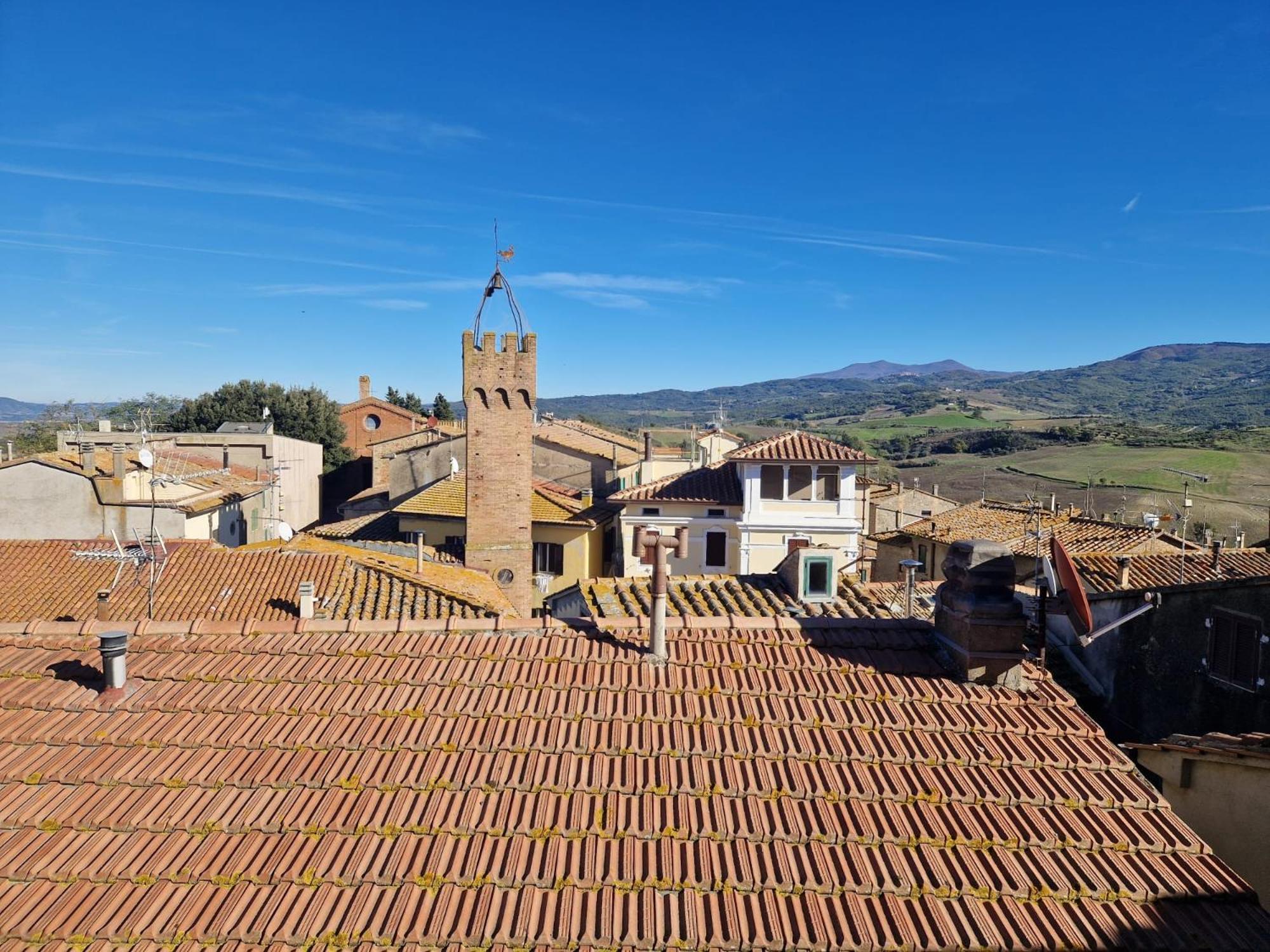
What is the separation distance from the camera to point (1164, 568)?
16.8 m

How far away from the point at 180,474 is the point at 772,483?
2026 centimetres

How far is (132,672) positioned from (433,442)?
2972cm

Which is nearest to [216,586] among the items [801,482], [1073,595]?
[1073,595]

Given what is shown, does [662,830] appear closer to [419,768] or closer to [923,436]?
[419,768]

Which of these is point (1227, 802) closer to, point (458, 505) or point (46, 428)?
point (458, 505)

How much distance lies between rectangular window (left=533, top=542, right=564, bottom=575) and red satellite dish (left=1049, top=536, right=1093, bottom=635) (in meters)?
20.9

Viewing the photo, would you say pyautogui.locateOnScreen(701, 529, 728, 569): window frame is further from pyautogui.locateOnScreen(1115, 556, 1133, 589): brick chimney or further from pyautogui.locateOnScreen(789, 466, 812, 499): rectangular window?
pyautogui.locateOnScreen(1115, 556, 1133, 589): brick chimney

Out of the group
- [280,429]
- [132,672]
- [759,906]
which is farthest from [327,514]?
[759,906]

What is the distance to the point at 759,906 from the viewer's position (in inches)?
162

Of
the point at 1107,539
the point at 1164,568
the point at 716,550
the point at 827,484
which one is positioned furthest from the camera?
the point at 716,550

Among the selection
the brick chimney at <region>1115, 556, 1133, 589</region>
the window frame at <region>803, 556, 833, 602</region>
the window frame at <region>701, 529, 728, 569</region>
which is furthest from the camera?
the window frame at <region>701, 529, 728, 569</region>

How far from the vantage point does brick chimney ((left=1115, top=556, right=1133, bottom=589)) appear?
49.5ft

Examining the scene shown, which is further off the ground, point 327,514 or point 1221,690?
point 1221,690

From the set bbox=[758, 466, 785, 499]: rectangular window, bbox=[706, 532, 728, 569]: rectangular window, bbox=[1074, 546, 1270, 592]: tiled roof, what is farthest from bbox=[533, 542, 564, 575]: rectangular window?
bbox=[1074, 546, 1270, 592]: tiled roof
